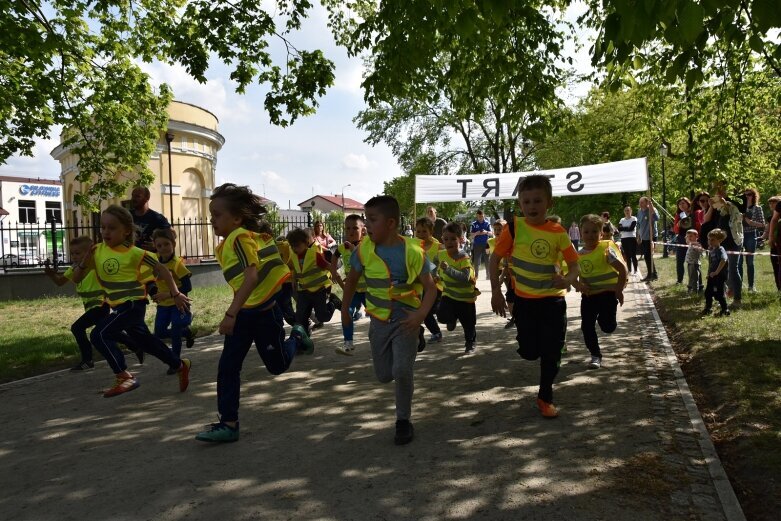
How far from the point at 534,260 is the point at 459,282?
249cm

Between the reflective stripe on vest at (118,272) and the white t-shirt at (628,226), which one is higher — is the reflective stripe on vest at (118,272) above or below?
below

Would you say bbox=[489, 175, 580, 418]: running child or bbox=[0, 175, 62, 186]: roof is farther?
bbox=[0, 175, 62, 186]: roof

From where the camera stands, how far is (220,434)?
4.18m

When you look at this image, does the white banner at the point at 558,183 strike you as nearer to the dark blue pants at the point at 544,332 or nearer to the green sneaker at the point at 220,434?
the dark blue pants at the point at 544,332

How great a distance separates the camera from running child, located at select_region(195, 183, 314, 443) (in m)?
4.23

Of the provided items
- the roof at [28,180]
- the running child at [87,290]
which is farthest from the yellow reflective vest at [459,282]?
the roof at [28,180]

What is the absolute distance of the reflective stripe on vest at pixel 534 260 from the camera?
478cm

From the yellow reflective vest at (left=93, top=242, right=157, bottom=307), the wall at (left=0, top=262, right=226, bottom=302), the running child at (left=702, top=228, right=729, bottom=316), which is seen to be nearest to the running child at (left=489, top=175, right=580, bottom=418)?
the yellow reflective vest at (left=93, top=242, right=157, bottom=307)

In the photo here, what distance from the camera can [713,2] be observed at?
9.70ft

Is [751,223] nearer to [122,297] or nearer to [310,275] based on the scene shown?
[310,275]

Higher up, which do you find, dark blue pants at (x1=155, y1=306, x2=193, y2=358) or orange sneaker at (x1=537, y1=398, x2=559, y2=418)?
dark blue pants at (x1=155, y1=306, x2=193, y2=358)

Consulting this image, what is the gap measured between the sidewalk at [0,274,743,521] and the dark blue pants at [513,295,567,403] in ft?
1.11

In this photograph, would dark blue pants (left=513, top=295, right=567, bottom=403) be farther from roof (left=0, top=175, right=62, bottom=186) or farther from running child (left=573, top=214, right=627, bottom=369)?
roof (left=0, top=175, right=62, bottom=186)

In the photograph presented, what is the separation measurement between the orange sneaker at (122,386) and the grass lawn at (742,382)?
5.05 m
